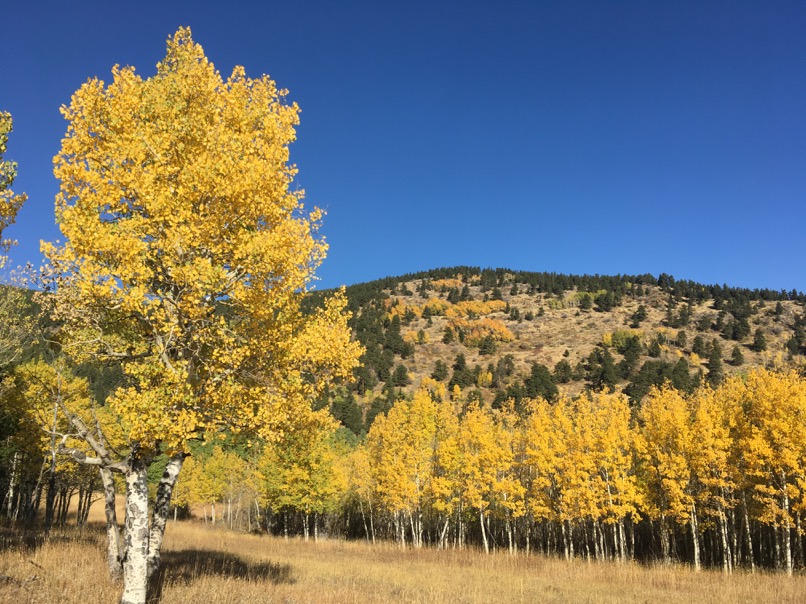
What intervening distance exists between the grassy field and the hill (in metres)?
73.8

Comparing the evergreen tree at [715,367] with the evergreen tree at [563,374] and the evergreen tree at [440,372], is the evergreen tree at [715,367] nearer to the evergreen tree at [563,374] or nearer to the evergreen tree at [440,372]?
the evergreen tree at [563,374]

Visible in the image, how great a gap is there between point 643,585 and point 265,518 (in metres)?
55.4

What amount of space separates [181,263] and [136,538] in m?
4.90

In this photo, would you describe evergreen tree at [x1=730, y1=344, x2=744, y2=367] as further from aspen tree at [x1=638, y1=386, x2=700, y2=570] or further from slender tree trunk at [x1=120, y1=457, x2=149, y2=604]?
slender tree trunk at [x1=120, y1=457, x2=149, y2=604]

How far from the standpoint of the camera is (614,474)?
104ft

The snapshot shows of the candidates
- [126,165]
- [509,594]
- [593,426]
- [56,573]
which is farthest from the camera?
[593,426]

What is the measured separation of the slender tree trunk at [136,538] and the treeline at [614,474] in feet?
13.4

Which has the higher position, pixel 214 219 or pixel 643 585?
pixel 214 219

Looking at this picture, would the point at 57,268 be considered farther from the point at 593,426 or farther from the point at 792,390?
the point at 593,426

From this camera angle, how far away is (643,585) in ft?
77.5

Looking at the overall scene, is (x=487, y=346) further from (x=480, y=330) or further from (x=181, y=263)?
(x=181, y=263)

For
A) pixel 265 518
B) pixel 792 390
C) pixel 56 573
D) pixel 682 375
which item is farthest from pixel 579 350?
pixel 56 573

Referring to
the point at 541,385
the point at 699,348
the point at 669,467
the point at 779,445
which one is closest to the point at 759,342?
the point at 699,348

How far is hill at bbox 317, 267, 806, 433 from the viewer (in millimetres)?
116625
